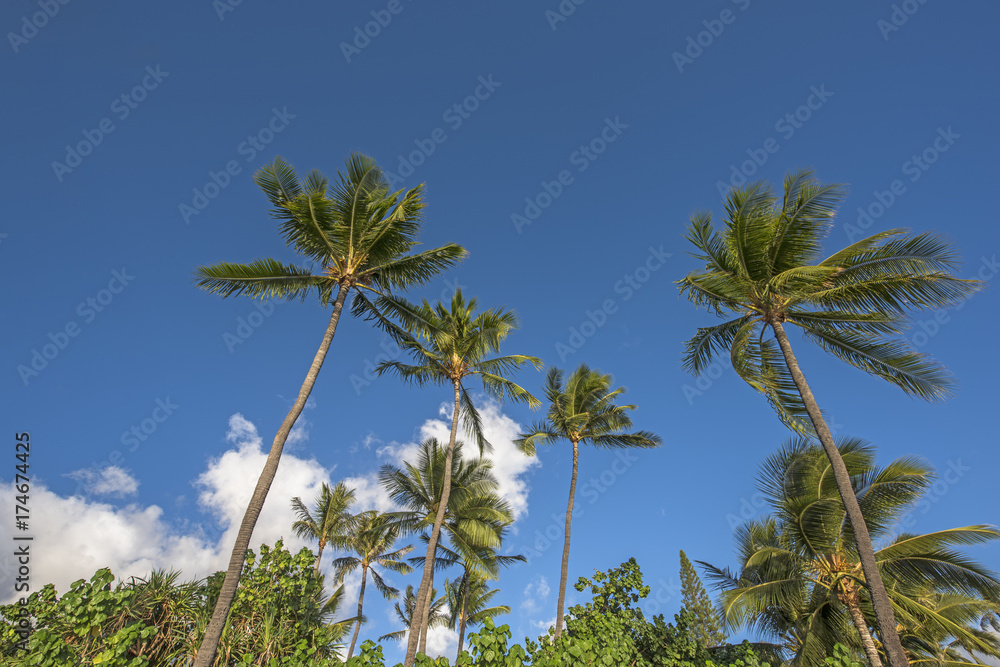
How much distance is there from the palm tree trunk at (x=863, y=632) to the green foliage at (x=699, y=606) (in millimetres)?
20366

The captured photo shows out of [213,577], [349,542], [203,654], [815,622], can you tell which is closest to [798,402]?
[815,622]

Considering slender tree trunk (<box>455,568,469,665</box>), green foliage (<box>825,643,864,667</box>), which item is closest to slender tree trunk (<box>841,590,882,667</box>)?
green foliage (<box>825,643,864,667</box>)

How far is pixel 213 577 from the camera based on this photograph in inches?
496

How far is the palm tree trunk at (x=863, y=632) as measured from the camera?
977 cm

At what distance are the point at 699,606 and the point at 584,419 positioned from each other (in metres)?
19.9

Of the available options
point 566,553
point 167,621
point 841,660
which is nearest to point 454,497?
point 566,553

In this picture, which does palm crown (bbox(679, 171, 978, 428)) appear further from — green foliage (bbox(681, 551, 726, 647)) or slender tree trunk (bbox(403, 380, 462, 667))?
green foliage (bbox(681, 551, 726, 647))

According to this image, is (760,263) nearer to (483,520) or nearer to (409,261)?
(409,261)

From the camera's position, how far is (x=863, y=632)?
1045 cm

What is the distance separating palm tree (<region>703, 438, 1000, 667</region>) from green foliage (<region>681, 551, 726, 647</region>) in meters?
18.9

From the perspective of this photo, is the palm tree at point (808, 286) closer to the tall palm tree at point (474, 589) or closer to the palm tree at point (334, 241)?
the palm tree at point (334, 241)

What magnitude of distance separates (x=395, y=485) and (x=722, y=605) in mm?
14015

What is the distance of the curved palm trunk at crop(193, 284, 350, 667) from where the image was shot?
301 inches

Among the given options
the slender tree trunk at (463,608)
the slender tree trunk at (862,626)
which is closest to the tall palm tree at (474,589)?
the slender tree trunk at (463,608)
